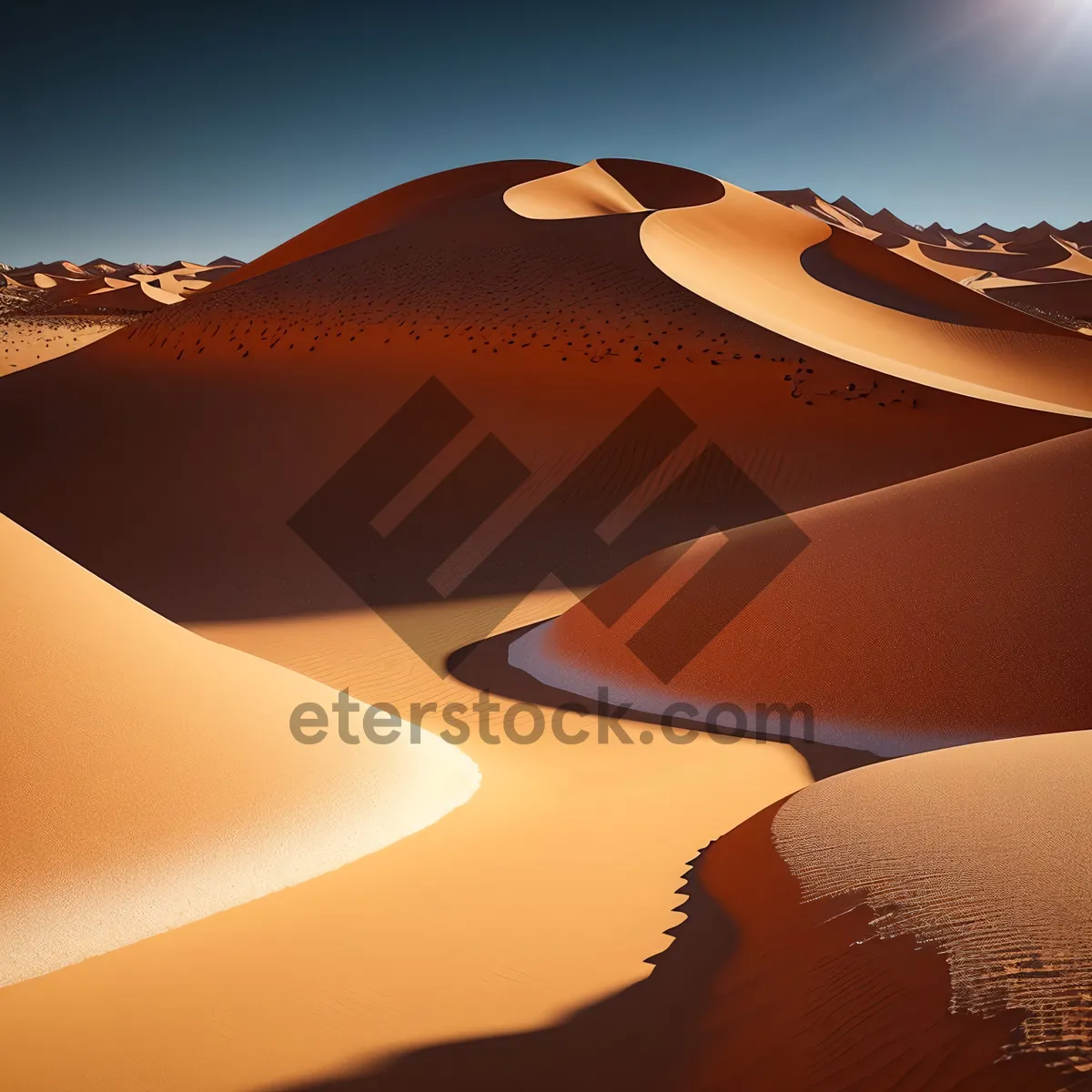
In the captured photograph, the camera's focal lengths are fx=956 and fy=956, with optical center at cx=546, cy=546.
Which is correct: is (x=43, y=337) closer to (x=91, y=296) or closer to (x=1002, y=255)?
(x=91, y=296)

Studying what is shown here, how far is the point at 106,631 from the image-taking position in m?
5.97

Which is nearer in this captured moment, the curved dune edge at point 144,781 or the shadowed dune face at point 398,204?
the curved dune edge at point 144,781

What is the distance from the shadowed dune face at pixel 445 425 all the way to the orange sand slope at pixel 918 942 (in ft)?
29.6

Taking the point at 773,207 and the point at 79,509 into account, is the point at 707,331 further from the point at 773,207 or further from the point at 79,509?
the point at 773,207

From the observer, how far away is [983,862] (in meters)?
3.58

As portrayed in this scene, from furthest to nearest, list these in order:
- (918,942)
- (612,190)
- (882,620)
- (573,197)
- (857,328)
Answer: (612,190)
(573,197)
(857,328)
(882,620)
(918,942)

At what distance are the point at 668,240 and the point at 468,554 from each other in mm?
14630

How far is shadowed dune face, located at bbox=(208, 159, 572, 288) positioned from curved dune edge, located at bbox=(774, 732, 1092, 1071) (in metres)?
34.4

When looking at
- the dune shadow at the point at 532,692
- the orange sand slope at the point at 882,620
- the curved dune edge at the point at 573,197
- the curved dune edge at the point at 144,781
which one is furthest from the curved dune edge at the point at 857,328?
the curved dune edge at the point at 144,781

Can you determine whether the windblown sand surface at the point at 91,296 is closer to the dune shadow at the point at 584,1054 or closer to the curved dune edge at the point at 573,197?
the curved dune edge at the point at 573,197

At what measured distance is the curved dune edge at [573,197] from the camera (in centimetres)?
2866

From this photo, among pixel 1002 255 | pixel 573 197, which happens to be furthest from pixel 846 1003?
pixel 1002 255

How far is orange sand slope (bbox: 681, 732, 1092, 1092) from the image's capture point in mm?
2600

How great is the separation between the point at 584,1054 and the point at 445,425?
15.1 metres
